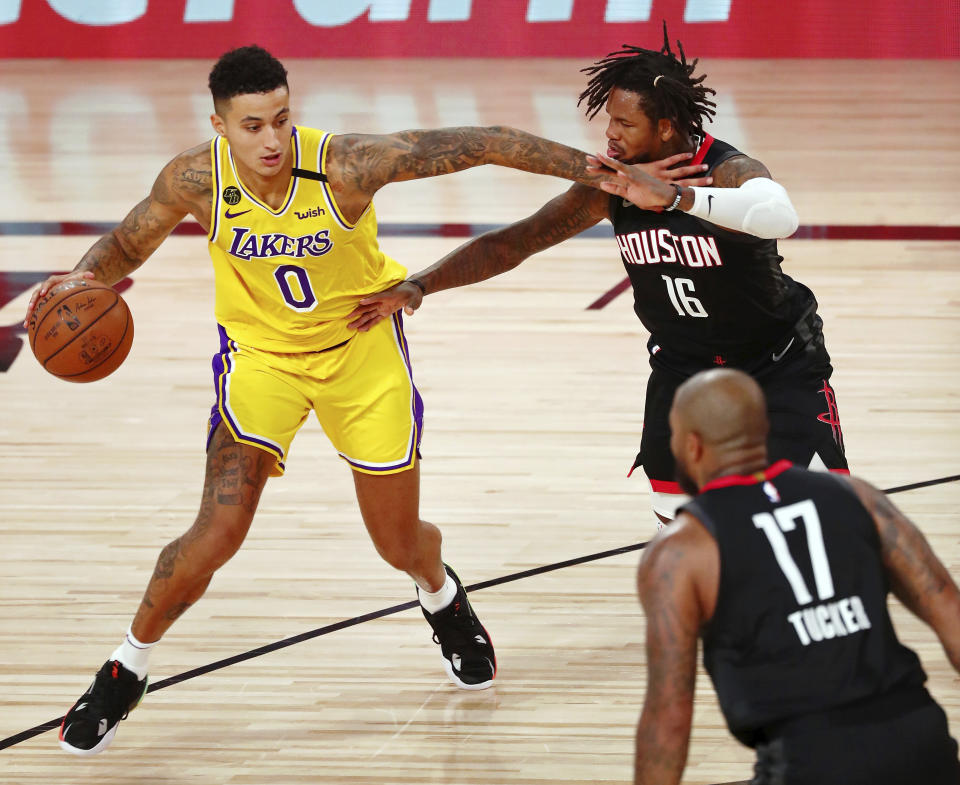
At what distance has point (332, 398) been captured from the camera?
407cm

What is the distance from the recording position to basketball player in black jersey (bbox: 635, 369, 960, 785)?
2406 millimetres

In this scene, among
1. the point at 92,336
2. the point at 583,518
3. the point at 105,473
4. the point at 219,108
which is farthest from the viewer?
the point at 105,473

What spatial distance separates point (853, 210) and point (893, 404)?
3.61 metres

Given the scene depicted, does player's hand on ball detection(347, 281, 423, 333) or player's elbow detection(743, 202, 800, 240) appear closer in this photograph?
player's elbow detection(743, 202, 800, 240)

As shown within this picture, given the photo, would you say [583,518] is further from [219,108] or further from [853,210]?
[853,210]

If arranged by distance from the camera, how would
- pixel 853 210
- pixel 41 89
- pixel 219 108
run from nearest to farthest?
pixel 219 108 → pixel 853 210 → pixel 41 89

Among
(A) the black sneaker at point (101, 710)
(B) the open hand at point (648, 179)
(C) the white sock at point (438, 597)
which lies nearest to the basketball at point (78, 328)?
(A) the black sneaker at point (101, 710)

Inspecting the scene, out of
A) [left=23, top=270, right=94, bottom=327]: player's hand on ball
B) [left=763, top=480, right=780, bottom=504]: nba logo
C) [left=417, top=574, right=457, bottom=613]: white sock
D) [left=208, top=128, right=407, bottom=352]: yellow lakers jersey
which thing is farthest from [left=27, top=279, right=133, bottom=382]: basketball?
[left=763, top=480, right=780, bottom=504]: nba logo

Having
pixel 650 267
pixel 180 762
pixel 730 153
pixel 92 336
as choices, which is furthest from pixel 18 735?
pixel 730 153

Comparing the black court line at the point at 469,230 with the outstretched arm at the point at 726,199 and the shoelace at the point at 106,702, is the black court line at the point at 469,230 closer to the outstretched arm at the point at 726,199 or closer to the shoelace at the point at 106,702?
the outstretched arm at the point at 726,199

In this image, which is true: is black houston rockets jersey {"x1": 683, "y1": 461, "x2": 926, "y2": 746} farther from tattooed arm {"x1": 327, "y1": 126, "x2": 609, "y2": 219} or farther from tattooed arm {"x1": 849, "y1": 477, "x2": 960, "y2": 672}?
tattooed arm {"x1": 327, "y1": 126, "x2": 609, "y2": 219}

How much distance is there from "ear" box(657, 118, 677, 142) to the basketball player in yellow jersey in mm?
94

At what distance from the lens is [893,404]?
643 centimetres

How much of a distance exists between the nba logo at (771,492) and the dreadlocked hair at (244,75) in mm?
1862
